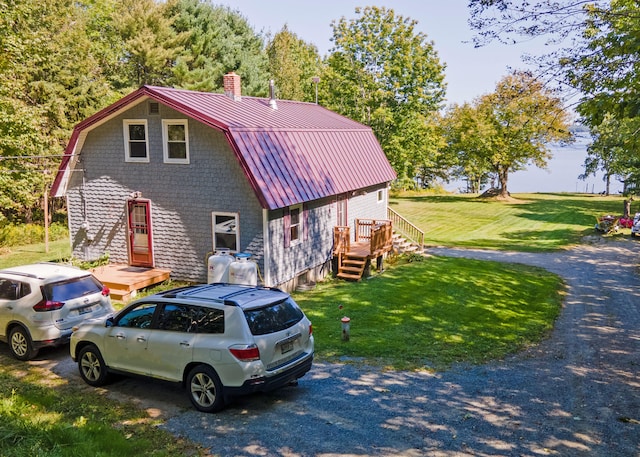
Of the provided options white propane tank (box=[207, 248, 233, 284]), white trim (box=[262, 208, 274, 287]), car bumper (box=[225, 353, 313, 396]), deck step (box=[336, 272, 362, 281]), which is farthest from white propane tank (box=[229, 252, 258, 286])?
car bumper (box=[225, 353, 313, 396])

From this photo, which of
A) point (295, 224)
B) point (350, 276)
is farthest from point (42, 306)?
point (350, 276)

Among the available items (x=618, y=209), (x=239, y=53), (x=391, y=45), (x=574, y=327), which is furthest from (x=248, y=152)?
(x=618, y=209)

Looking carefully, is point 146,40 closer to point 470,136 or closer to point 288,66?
point 288,66

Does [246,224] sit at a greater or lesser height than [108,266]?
greater

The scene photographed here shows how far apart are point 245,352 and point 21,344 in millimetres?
5894

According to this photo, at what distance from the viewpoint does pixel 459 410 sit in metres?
8.70

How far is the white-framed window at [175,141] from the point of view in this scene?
1706cm

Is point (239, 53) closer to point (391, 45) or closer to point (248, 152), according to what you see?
point (391, 45)

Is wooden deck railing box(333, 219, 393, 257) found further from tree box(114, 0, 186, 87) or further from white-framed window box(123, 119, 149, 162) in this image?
tree box(114, 0, 186, 87)

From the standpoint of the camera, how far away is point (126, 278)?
16812mm

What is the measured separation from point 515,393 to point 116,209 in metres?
14.2

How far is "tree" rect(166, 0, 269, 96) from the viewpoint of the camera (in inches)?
1716

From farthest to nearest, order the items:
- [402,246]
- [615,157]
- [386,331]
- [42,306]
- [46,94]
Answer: [615,157], [46,94], [402,246], [386,331], [42,306]

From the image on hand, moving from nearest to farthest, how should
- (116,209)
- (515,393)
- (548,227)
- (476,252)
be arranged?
1. (515,393)
2. (116,209)
3. (476,252)
4. (548,227)
